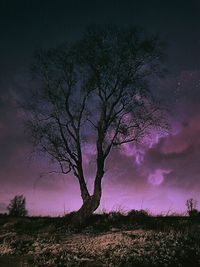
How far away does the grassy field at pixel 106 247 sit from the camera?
1720 centimetres

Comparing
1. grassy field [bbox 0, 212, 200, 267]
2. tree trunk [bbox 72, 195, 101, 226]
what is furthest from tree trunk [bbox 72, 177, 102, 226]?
grassy field [bbox 0, 212, 200, 267]

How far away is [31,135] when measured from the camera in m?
32.2

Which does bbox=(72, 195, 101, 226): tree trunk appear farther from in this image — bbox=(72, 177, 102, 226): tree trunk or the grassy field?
the grassy field

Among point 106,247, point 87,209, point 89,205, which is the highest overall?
point 89,205

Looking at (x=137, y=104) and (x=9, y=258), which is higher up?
(x=137, y=104)

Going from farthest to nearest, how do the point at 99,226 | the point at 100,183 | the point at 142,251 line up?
1. the point at 100,183
2. the point at 99,226
3. the point at 142,251

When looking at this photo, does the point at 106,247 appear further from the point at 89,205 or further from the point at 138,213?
the point at 138,213

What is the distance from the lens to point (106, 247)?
19391 millimetres

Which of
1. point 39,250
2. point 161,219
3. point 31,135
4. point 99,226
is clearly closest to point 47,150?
point 31,135

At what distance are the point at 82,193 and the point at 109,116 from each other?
5.75m

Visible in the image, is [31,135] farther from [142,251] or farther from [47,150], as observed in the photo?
[142,251]

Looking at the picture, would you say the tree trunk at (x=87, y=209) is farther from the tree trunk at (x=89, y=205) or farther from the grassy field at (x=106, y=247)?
the grassy field at (x=106, y=247)

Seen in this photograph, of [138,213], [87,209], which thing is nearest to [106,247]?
[87,209]

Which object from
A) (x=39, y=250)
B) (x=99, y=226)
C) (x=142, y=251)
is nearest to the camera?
(x=142, y=251)
